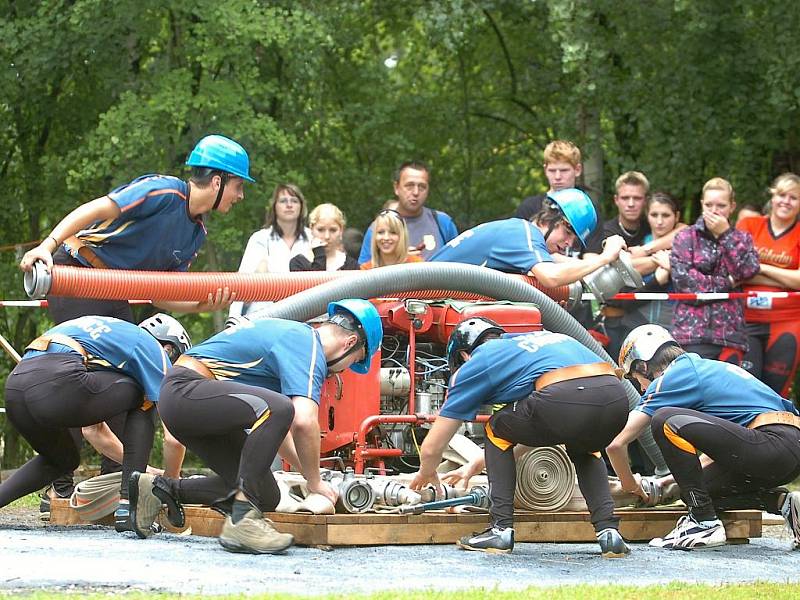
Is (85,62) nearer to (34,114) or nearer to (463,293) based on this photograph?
(34,114)

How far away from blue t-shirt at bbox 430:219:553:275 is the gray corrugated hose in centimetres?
24

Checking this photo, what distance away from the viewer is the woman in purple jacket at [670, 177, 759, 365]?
32.0ft

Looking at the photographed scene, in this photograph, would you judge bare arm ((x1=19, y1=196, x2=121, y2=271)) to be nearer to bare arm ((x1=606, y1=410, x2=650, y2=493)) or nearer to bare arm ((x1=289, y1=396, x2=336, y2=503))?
bare arm ((x1=289, y1=396, x2=336, y2=503))

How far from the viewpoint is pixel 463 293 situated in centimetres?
850

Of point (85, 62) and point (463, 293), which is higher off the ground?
point (85, 62)

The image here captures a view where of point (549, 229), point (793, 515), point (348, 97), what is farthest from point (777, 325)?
point (348, 97)

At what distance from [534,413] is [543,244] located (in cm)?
198

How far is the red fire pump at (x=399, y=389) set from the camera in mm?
8109

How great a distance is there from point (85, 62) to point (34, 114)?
3.92 ft

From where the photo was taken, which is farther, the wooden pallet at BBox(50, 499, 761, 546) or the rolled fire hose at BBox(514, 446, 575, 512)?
the rolled fire hose at BBox(514, 446, 575, 512)

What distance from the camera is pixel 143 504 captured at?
7.38 metres

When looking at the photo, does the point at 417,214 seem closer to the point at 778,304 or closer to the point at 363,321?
the point at 778,304

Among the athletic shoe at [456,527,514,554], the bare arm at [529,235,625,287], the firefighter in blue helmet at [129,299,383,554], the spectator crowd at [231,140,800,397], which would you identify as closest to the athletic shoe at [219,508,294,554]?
the firefighter in blue helmet at [129,299,383,554]

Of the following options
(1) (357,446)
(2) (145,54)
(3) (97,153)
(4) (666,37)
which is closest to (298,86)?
(2) (145,54)
